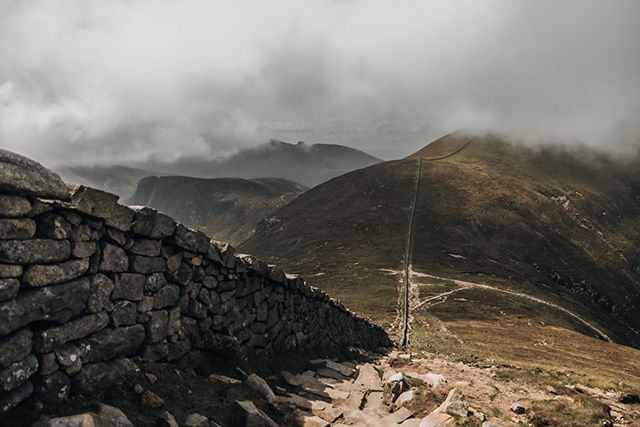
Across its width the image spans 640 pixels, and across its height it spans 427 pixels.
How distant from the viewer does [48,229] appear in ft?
26.6

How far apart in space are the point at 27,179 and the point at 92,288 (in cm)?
253

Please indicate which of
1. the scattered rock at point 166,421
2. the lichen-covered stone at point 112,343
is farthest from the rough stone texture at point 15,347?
the scattered rock at point 166,421

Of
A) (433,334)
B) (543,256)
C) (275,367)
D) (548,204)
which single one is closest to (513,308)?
(433,334)

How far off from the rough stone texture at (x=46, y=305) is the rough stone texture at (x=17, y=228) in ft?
3.29

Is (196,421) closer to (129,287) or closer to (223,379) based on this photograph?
(223,379)

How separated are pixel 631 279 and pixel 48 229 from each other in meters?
179

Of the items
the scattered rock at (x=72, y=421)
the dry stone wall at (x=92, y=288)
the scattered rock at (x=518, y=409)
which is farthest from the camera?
the scattered rock at (x=518, y=409)

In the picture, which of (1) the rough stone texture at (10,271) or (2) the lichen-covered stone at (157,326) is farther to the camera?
(2) the lichen-covered stone at (157,326)

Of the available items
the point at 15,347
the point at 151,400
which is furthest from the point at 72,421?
the point at 151,400

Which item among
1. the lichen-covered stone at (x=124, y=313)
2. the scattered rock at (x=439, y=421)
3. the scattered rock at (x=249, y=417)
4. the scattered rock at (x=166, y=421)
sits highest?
the lichen-covered stone at (x=124, y=313)

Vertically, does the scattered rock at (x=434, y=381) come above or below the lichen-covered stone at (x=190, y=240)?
below

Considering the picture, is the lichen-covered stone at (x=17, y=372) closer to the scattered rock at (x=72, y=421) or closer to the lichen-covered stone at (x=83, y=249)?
the scattered rock at (x=72, y=421)

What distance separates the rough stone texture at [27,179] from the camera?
7371mm

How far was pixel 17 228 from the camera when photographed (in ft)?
24.7
